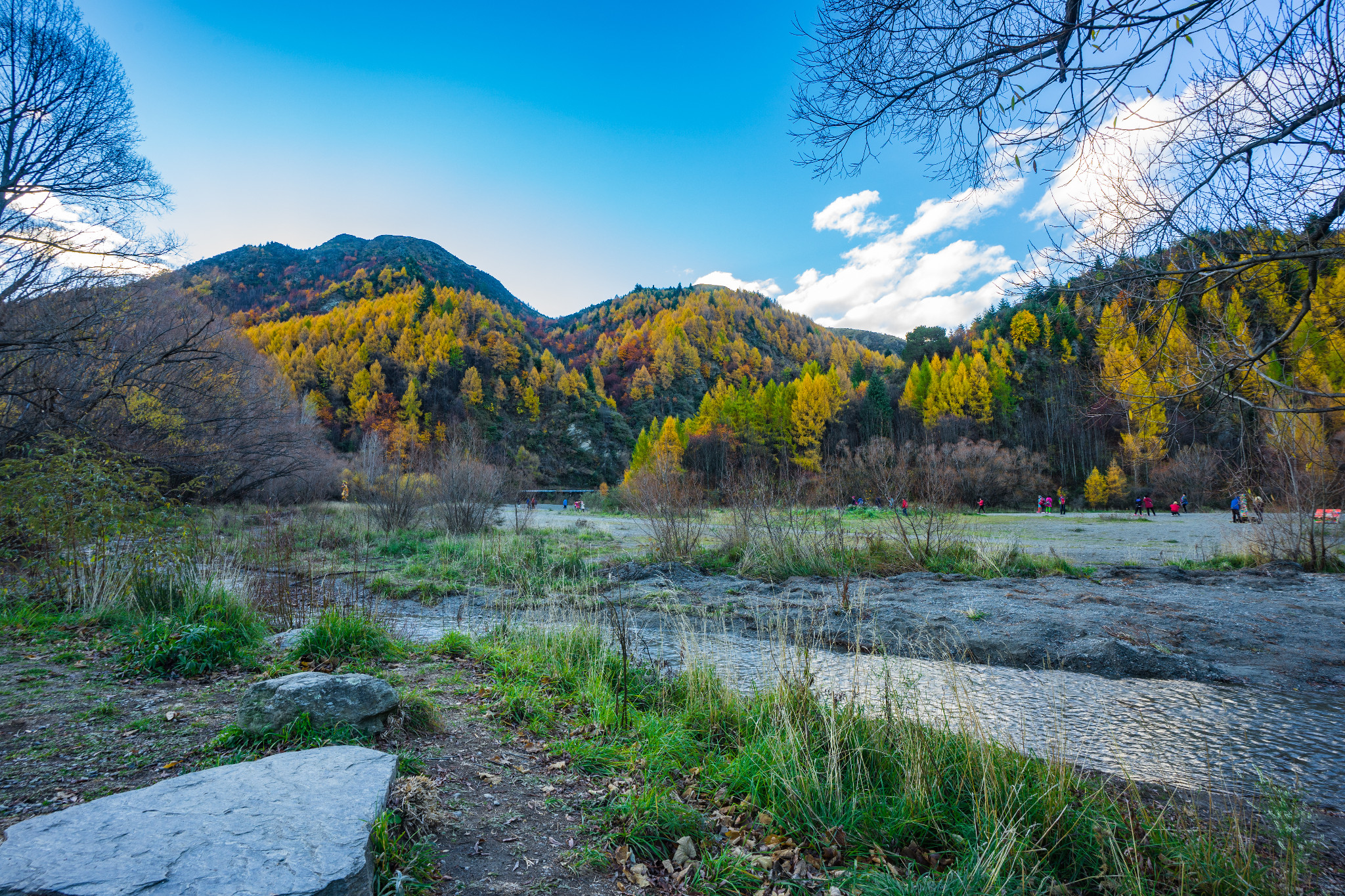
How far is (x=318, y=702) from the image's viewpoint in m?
3.48

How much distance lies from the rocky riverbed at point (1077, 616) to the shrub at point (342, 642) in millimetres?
2954

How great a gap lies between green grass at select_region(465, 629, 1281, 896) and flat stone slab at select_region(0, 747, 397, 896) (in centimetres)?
138

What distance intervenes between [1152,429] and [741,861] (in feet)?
17.0

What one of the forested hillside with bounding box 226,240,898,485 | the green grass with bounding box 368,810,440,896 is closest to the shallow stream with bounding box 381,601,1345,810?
the green grass with bounding box 368,810,440,896

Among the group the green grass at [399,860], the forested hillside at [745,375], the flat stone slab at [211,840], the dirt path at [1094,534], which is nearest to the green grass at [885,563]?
the dirt path at [1094,534]

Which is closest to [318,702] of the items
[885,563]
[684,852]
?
[684,852]

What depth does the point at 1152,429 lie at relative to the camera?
5137mm

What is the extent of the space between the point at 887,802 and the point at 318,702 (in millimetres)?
3447

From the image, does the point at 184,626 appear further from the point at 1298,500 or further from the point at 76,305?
the point at 1298,500

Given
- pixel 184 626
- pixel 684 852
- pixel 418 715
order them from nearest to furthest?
1. pixel 684 852
2. pixel 418 715
3. pixel 184 626

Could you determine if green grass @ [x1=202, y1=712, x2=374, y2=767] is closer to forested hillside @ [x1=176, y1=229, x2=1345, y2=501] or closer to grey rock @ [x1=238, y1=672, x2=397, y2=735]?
grey rock @ [x1=238, y1=672, x2=397, y2=735]

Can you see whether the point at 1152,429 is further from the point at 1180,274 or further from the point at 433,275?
the point at 433,275

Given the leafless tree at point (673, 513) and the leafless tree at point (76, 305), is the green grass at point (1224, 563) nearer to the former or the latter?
the leafless tree at point (673, 513)

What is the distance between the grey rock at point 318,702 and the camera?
3.35 m
